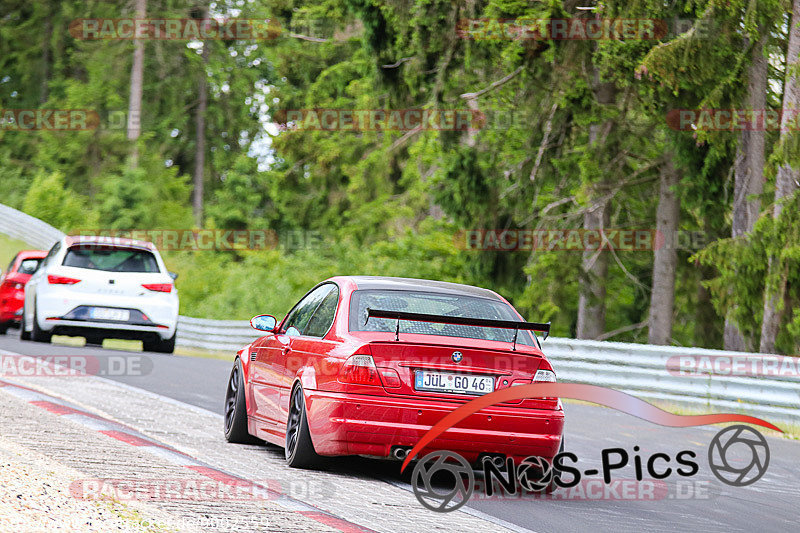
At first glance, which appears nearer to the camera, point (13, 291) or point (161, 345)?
point (161, 345)

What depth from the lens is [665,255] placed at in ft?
84.4

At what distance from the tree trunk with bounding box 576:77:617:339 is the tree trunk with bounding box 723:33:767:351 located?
4.33 meters

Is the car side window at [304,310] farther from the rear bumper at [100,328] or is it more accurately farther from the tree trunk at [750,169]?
the tree trunk at [750,169]

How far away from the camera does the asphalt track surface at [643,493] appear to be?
7211 millimetres

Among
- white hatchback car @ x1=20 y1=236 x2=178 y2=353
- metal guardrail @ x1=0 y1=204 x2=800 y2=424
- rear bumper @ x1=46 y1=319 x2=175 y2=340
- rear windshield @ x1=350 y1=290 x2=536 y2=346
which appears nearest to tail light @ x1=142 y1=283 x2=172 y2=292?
white hatchback car @ x1=20 y1=236 x2=178 y2=353

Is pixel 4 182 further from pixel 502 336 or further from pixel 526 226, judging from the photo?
pixel 502 336

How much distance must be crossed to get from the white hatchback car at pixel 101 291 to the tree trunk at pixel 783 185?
30.8 ft

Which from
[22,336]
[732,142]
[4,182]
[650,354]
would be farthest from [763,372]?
[4,182]

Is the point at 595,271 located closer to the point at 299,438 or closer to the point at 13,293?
the point at 13,293

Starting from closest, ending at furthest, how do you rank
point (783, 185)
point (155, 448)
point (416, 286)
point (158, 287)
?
point (155, 448), point (416, 286), point (158, 287), point (783, 185)

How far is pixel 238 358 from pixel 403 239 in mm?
24859

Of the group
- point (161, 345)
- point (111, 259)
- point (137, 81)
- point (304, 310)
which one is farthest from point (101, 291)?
point (137, 81)

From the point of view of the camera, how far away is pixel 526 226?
2900cm

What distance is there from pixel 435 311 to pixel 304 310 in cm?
111
